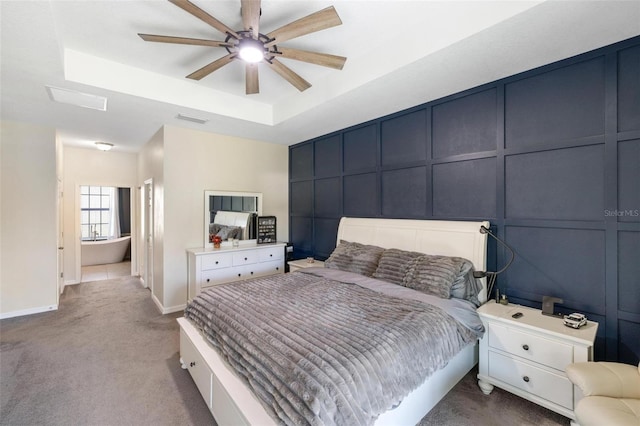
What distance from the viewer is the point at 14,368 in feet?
8.70

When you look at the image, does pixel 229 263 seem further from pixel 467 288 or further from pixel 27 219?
pixel 467 288

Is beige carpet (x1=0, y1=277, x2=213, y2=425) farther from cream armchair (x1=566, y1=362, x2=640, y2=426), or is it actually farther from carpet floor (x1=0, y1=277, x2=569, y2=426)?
cream armchair (x1=566, y1=362, x2=640, y2=426)

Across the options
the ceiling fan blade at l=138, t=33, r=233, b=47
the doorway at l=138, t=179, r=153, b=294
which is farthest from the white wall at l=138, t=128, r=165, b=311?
the ceiling fan blade at l=138, t=33, r=233, b=47

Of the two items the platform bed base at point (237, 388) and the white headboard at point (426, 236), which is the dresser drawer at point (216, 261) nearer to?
the platform bed base at point (237, 388)

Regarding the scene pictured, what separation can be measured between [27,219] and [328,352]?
4.93m

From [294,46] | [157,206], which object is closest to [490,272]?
[294,46]

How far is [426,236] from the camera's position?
3.09 m

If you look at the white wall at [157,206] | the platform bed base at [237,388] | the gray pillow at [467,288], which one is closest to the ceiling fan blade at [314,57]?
the gray pillow at [467,288]

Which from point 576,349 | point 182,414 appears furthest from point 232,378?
point 576,349

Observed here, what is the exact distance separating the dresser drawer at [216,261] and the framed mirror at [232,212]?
17.4 inches

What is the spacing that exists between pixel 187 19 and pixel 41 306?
456 centimetres

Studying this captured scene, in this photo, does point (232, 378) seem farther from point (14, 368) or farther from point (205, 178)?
point (205, 178)

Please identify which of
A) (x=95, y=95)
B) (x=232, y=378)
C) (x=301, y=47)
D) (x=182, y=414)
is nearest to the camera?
(x=232, y=378)

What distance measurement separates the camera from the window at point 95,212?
856cm
